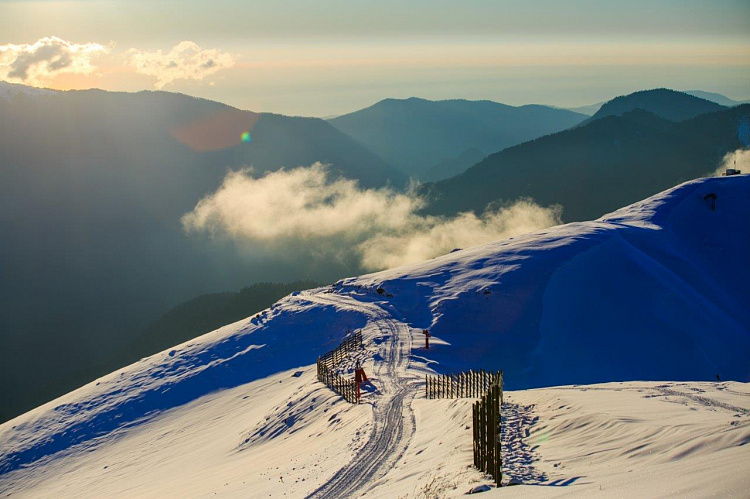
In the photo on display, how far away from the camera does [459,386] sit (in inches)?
1356

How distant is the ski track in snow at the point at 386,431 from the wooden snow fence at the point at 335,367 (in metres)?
1.97

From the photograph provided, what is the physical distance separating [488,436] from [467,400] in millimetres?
9947

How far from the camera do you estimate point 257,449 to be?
34.5m

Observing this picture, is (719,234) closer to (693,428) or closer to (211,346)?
(211,346)

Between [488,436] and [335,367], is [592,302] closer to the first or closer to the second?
[335,367]

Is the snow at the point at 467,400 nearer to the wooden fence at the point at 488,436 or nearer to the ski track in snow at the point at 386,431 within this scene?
the ski track in snow at the point at 386,431

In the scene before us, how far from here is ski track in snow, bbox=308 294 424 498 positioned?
2245 centimetres

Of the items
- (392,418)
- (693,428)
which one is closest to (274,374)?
(392,418)

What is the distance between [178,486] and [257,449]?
4588 millimetres

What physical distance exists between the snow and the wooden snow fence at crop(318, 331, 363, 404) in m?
0.90

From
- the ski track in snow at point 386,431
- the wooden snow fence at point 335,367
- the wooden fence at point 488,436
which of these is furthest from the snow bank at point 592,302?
the wooden fence at point 488,436

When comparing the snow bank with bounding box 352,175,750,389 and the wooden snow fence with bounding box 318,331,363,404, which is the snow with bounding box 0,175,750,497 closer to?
the snow bank with bounding box 352,175,750,389

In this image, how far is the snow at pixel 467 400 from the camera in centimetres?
1794

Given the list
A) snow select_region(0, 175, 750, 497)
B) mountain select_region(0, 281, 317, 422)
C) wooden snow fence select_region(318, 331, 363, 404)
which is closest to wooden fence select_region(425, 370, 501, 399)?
snow select_region(0, 175, 750, 497)
